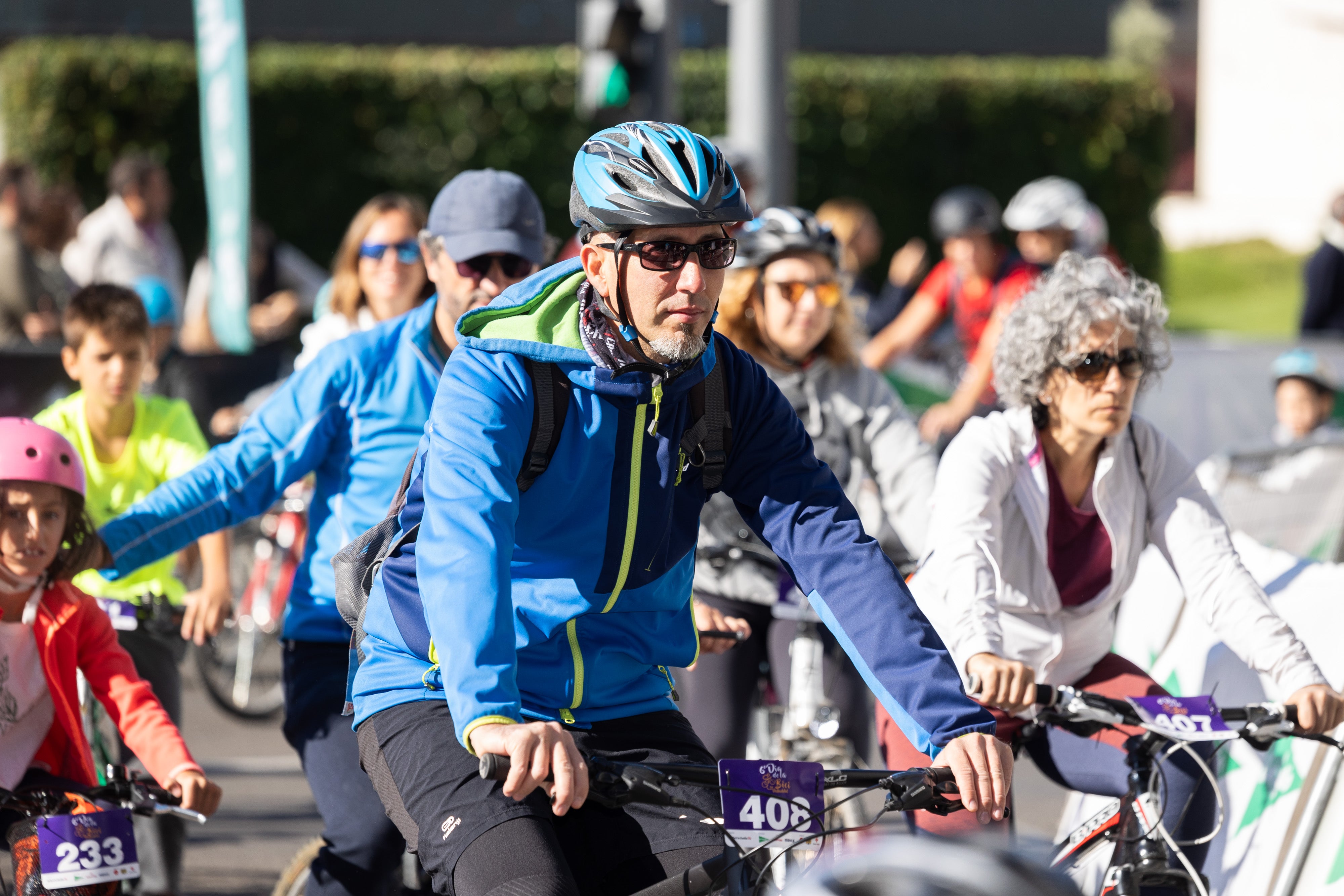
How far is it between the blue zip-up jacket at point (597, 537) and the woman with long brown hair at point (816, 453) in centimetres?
191

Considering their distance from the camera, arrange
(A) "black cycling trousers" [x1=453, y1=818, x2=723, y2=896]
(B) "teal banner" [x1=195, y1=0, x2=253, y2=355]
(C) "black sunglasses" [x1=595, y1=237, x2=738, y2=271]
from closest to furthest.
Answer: (A) "black cycling trousers" [x1=453, y1=818, x2=723, y2=896]
(C) "black sunglasses" [x1=595, y1=237, x2=738, y2=271]
(B) "teal banner" [x1=195, y1=0, x2=253, y2=355]

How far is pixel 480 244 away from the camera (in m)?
4.55

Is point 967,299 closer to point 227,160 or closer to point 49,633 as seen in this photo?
point 227,160

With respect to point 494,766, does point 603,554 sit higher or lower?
higher

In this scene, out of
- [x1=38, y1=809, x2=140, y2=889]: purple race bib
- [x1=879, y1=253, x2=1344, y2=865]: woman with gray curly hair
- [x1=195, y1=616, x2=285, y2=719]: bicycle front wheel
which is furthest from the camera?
[x1=195, y1=616, x2=285, y2=719]: bicycle front wheel

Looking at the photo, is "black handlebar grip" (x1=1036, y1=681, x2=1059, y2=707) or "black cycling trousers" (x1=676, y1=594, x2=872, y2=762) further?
"black cycling trousers" (x1=676, y1=594, x2=872, y2=762)

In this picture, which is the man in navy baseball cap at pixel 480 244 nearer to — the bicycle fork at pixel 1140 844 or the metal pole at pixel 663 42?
the bicycle fork at pixel 1140 844

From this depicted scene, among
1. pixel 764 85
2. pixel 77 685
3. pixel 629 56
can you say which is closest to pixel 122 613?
pixel 77 685

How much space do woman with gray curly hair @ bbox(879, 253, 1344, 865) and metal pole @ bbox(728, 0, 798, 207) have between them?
216 inches

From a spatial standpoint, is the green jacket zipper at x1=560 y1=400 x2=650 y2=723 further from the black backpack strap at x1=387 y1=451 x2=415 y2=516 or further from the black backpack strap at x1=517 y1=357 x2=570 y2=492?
the black backpack strap at x1=387 y1=451 x2=415 y2=516

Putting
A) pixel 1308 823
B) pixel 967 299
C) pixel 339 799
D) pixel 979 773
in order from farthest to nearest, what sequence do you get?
pixel 967 299 → pixel 1308 823 → pixel 339 799 → pixel 979 773

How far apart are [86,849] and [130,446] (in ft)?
5.78

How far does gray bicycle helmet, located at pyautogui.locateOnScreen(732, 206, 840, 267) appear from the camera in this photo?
539 centimetres

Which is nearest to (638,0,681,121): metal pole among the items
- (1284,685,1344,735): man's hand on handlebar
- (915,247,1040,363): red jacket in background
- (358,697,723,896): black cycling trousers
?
(915,247,1040,363): red jacket in background
